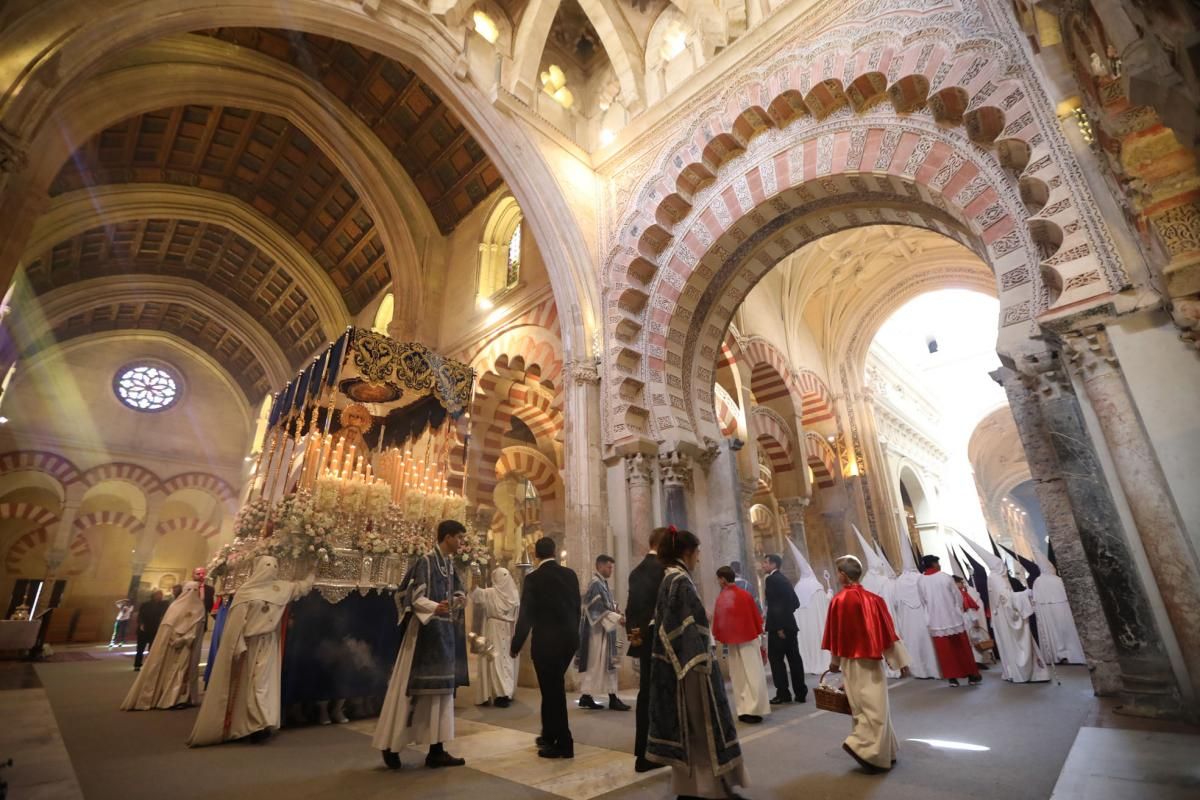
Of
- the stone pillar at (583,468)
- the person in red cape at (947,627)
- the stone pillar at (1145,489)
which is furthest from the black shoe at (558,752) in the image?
the person in red cape at (947,627)

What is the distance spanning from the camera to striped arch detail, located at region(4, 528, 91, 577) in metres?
14.2

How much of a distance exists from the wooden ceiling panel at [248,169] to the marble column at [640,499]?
8.14 meters

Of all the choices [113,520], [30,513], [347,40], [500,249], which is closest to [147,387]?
[113,520]

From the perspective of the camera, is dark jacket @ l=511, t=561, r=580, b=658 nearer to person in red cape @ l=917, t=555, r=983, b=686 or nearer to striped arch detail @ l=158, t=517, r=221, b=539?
person in red cape @ l=917, t=555, r=983, b=686

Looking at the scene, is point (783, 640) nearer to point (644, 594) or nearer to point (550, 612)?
point (644, 594)

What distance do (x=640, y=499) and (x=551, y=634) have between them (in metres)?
3.26

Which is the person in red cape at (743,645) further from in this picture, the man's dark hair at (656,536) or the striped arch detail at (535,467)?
the striped arch detail at (535,467)

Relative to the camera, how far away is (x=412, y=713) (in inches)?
116

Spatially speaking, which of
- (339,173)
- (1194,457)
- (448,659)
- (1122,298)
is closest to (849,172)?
(1122,298)

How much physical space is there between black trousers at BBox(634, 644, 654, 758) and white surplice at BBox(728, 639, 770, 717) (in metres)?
1.50

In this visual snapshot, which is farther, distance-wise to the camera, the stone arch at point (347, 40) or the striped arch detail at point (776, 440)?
the striped arch detail at point (776, 440)

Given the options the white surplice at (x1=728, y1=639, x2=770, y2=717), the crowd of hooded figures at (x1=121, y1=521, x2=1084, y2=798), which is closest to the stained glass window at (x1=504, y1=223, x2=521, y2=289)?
the crowd of hooded figures at (x1=121, y1=521, x2=1084, y2=798)

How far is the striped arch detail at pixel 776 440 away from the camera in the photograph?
10953 millimetres

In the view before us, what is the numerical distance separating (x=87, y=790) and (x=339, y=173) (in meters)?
11.3
